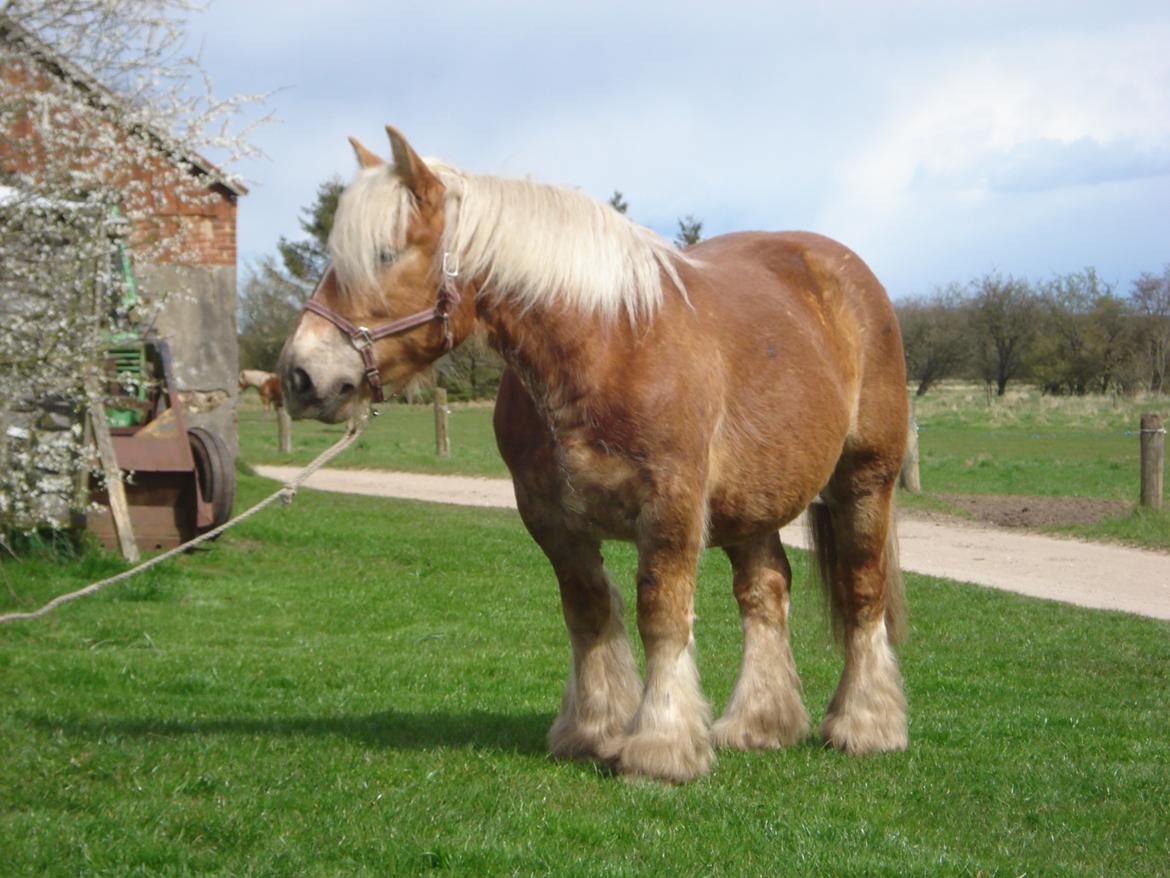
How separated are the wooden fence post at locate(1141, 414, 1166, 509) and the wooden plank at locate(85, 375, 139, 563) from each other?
35.0ft

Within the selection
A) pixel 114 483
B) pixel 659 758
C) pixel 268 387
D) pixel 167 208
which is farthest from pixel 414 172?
pixel 268 387

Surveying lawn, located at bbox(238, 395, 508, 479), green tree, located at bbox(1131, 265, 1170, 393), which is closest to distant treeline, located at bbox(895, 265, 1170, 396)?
green tree, located at bbox(1131, 265, 1170, 393)

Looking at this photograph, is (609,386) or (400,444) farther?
(400,444)

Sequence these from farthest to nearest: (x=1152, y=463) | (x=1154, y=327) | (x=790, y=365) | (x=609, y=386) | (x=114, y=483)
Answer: (x=1154, y=327)
(x=1152, y=463)
(x=114, y=483)
(x=790, y=365)
(x=609, y=386)

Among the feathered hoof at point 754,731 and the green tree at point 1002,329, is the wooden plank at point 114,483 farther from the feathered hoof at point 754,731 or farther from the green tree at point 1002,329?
the green tree at point 1002,329

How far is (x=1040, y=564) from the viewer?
12414 millimetres

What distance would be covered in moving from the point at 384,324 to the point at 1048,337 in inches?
1648

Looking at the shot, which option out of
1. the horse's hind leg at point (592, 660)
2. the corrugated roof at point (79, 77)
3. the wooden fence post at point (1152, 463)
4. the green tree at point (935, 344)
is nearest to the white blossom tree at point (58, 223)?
the corrugated roof at point (79, 77)

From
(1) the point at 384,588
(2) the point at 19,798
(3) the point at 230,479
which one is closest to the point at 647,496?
(2) the point at 19,798

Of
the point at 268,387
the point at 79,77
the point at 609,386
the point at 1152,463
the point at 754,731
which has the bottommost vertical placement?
the point at 754,731

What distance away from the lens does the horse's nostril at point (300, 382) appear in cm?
433

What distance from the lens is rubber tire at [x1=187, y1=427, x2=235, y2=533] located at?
11.8 metres

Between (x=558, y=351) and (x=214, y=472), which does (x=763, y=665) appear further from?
(x=214, y=472)

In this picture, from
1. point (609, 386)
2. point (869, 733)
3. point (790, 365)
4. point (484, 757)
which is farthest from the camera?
point (869, 733)
